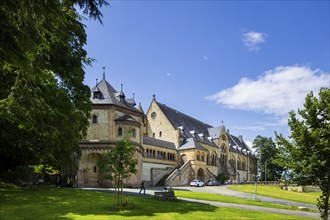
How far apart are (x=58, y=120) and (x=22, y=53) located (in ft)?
54.6

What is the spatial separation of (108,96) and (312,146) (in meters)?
37.3

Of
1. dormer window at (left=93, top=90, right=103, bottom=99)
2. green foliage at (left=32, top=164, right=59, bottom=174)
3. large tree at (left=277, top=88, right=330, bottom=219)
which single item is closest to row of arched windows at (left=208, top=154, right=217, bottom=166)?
dormer window at (left=93, top=90, right=103, bottom=99)

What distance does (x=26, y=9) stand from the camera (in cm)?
725

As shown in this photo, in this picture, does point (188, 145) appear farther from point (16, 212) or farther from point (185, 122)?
point (16, 212)

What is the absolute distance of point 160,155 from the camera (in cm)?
6600

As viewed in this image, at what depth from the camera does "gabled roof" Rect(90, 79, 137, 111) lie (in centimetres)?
4844

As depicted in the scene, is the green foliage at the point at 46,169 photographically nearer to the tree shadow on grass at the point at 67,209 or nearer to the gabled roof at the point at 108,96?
the gabled roof at the point at 108,96

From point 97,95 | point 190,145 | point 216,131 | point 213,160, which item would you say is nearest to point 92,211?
point 97,95

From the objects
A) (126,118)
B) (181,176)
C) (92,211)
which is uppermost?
(126,118)

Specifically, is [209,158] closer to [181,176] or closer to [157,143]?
[157,143]

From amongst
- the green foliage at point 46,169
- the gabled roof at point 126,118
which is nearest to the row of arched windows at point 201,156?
the gabled roof at point 126,118

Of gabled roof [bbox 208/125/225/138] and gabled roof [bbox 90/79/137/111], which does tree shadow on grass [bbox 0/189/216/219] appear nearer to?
gabled roof [bbox 90/79/137/111]

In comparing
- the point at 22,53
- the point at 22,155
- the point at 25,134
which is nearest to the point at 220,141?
the point at 22,155

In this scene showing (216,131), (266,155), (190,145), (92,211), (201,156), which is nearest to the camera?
(92,211)
